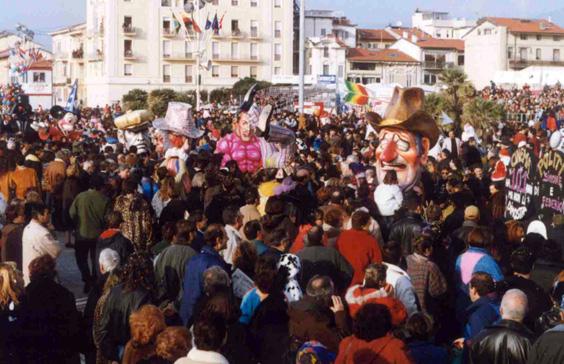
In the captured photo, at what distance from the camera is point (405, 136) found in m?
15.0

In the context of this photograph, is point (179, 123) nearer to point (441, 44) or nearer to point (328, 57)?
point (328, 57)

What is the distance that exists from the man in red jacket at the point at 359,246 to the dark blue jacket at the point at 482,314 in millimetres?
1683

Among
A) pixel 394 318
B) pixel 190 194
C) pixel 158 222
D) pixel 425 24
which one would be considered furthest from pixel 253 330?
pixel 425 24

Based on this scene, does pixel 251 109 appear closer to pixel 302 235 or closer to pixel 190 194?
pixel 190 194

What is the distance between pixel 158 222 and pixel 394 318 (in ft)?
14.0

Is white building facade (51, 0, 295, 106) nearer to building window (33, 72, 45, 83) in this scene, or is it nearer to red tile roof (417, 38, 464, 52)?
building window (33, 72, 45, 83)

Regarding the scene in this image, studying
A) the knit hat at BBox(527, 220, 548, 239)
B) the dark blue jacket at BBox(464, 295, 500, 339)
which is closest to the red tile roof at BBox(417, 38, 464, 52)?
the knit hat at BBox(527, 220, 548, 239)

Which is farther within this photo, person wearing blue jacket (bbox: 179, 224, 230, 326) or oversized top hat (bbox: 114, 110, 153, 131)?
oversized top hat (bbox: 114, 110, 153, 131)

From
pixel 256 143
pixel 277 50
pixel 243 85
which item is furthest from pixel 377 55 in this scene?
pixel 256 143

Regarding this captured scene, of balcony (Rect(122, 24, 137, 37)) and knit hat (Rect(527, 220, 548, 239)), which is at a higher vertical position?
balcony (Rect(122, 24, 137, 37))

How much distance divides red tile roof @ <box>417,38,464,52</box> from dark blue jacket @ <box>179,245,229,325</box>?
87751 mm

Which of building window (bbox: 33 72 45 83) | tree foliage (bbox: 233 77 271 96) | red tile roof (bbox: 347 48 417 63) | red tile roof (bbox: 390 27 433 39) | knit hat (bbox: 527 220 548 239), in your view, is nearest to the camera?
knit hat (bbox: 527 220 548 239)

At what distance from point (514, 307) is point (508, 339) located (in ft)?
0.64

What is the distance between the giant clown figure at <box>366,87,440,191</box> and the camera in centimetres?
1488
